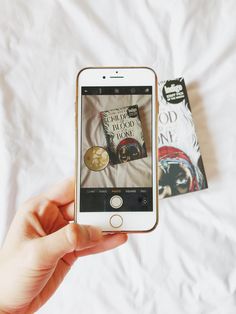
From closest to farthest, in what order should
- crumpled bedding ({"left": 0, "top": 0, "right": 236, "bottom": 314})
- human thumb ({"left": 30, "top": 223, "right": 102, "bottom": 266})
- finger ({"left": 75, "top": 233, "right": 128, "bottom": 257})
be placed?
human thumb ({"left": 30, "top": 223, "right": 102, "bottom": 266}), finger ({"left": 75, "top": 233, "right": 128, "bottom": 257}), crumpled bedding ({"left": 0, "top": 0, "right": 236, "bottom": 314})

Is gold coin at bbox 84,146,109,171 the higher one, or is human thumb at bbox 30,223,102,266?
gold coin at bbox 84,146,109,171

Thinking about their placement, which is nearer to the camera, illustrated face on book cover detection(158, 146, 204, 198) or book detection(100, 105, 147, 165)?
book detection(100, 105, 147, 165)

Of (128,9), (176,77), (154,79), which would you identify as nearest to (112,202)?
(154,79)

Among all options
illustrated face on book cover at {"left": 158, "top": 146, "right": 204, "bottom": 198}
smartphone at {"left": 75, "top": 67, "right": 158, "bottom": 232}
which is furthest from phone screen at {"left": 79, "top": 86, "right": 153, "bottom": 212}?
illustrated face on book cover at {"left": 158, "top": 146, "right": 204, "bottom": 198}

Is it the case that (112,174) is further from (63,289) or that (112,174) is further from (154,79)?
(63,289)

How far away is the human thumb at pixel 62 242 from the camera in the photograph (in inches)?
22.0

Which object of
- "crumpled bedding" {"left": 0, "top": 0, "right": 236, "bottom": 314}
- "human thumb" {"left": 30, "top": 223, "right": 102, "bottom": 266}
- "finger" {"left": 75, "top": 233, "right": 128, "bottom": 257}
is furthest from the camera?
"crumpled bedding" {"left": 0, "top": 0, "right": 236, "bottom": 314}

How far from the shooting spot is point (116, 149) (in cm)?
68

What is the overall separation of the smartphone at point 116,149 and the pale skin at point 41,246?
0.04m

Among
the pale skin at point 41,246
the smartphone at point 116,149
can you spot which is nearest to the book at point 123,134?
the smartphone at point 116,149

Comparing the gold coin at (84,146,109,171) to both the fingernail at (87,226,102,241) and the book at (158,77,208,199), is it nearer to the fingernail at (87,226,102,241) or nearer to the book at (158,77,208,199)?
the fingernail at (87,226,102,241)

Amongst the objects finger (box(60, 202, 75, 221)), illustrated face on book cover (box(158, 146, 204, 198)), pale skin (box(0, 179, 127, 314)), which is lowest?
pale skin (box(0, 179, 127, 314))

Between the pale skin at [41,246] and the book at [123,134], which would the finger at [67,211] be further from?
the book at [123,134]

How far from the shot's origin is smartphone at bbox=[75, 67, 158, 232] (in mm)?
653
